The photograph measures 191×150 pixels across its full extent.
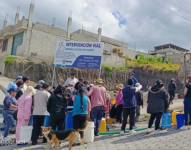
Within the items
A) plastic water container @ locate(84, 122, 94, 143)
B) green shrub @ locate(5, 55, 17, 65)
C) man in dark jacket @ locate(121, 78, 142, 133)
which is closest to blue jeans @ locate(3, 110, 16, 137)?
plastic water container @ locate(84, 122, 94, 143)

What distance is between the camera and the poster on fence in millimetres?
14773

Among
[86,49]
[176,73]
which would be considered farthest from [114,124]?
[176,73]

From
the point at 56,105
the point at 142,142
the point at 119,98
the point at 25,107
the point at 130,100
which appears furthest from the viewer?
the point at 119,98

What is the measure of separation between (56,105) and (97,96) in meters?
1.70

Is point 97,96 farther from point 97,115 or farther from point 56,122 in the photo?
point 56,122

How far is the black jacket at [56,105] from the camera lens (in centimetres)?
999

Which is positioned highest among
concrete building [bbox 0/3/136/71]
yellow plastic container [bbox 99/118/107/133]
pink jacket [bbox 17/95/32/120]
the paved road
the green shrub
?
concrete building [bbox 0/3/136/71]

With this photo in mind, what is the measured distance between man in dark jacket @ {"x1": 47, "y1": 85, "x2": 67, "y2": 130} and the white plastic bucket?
951 mm

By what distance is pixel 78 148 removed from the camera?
32.4ft

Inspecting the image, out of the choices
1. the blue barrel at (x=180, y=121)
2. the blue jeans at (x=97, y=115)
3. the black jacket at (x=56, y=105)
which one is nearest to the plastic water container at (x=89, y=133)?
the blue jeans at (x=97, y=115)

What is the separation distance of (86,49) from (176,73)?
24.6 meters

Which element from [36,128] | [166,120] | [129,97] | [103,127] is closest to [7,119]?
[36,128]

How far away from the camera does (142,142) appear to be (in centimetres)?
1030

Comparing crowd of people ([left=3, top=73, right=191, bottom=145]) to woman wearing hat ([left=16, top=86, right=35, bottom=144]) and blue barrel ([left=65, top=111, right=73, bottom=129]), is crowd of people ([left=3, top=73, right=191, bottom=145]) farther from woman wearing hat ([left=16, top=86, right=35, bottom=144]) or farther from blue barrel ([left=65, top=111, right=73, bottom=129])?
blue barrel ([left=65, top=111, right=73, bottom=129])
